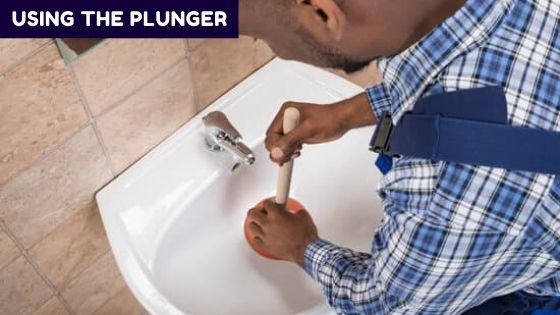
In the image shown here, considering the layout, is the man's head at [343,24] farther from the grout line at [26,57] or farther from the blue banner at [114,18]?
the grout line at [26,57]

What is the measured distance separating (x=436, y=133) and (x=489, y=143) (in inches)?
1.5

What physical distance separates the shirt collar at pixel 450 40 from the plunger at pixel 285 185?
0.28m

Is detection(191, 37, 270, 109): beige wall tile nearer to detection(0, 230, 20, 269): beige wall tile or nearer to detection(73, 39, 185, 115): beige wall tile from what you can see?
detection(73, 39, 185, 115): beige wall tile

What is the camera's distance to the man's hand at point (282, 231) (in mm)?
684

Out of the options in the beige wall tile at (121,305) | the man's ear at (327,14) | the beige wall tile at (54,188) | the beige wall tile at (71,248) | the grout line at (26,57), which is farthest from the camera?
the beige wall tile at (121,305)

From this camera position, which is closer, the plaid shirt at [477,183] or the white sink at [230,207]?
the plaid shirt at [477,183]

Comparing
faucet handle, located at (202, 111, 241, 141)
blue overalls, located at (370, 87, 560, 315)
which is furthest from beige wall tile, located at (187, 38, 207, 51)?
blue overalls, located at (370, 87, 560, 315)

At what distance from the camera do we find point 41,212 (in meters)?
0.66

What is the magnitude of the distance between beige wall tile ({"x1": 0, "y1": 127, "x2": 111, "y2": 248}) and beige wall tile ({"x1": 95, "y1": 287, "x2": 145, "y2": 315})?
291 millimetres

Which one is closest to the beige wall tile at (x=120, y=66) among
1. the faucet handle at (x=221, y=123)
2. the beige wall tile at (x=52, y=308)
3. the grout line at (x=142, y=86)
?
the grout line at (x=142, y=86)

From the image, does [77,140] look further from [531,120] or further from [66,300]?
Answer: [531,120]

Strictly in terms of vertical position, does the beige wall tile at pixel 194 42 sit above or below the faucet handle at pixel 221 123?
above

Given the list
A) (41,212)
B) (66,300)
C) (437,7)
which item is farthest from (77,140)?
(437,7)

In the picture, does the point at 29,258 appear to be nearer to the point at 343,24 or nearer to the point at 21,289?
the point at 21,289
